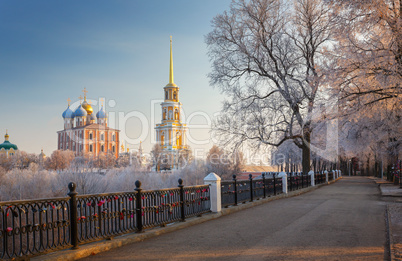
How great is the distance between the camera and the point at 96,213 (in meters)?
9.81

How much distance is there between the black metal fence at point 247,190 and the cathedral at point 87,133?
105 meters

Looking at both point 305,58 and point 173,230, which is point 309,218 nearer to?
point 173,230

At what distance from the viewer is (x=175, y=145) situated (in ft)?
418

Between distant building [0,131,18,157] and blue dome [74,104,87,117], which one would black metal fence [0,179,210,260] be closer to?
distant building [0,131,18,157]

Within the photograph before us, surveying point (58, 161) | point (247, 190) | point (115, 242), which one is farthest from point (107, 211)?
point (58, 161)

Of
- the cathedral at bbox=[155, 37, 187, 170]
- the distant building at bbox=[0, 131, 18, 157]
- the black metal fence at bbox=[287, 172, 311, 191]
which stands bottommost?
the black metal fence at bbox=[287, 172, 311, 191]

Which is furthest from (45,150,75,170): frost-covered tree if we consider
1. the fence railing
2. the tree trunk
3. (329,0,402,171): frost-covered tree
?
(329,0,402,171): frost-covered tree

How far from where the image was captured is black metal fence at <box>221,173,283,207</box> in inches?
573

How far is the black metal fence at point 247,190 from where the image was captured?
47.7 feet

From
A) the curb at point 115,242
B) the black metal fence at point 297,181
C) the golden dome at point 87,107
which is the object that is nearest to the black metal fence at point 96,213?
the curb at point 115,242

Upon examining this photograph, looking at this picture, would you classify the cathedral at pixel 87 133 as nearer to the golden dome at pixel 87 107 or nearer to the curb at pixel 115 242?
the golden dome at pixel 87 107

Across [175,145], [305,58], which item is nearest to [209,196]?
[305,58]

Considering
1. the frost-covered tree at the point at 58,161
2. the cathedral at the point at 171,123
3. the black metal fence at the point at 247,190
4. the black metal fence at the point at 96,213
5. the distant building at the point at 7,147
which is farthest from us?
the cathedral at the point at 171,123

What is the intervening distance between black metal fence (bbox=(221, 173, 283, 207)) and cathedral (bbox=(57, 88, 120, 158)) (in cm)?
10528
